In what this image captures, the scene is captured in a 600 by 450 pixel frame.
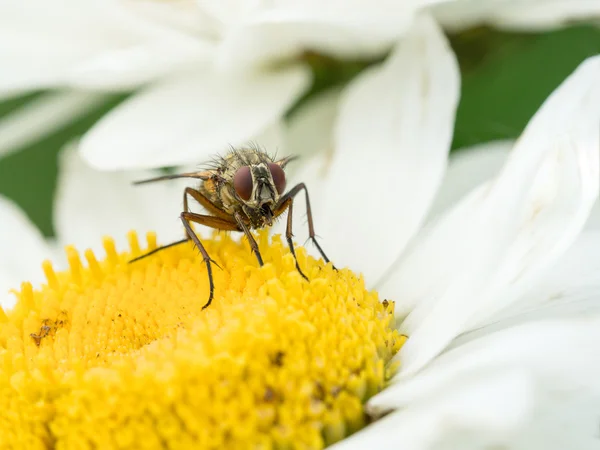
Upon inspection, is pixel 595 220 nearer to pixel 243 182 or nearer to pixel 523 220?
pixel 523 220

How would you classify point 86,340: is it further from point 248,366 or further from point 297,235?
point 297,235

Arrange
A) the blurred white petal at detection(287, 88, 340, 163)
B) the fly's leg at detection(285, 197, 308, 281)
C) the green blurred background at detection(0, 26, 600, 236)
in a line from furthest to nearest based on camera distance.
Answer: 1. the blurred white petal at detection(287, 88, 340, 163)
2. the green blurred background at detection(0, 26, 600, 236)
3. the fly's leg at detection(285, 197, 308, 281)

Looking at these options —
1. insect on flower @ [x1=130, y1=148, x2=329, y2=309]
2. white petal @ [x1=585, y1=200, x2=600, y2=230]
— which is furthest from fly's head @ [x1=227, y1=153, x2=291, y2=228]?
white petal @ [x1=585, y1=200, x2=600, y2=230]

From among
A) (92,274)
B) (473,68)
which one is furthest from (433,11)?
(92,274)

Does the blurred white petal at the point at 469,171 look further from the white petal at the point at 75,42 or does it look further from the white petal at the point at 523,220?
the white petal at the point at 75,42

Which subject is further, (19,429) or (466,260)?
(466,260)

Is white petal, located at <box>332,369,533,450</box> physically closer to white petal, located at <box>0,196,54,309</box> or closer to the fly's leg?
the fly's leg
